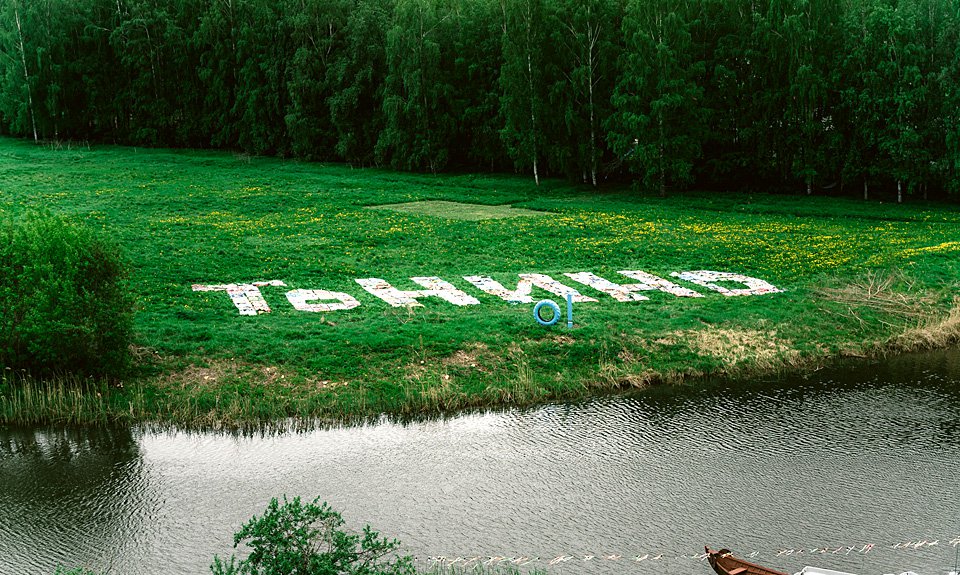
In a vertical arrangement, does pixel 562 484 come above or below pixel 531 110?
below

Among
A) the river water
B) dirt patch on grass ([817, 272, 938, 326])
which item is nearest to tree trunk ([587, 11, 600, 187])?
dirt patch on grass ([817, 272, 938, 326])

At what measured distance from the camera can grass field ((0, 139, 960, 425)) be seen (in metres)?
29.2

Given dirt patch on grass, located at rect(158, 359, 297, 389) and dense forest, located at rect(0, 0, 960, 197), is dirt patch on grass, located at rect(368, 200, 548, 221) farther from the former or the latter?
dirt patch on grass, located at rect(158, 359, 297, 389)

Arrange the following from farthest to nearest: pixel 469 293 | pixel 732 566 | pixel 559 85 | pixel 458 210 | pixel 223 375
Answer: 1. pixel 559 85
2. pixel 458 210
3. pixel 469 293
4. pixel 223 375
5. pixel 732 566

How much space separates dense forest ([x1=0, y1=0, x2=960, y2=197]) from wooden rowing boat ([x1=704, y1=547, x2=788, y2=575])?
4679 cm

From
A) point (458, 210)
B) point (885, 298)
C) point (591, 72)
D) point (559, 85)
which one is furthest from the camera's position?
point (559, 85)

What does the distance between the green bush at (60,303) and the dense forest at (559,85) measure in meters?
40.0

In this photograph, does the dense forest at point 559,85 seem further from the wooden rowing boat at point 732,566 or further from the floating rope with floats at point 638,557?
the wooden rowing boat at point 732,566

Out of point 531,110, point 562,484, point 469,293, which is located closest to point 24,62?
point 531,110

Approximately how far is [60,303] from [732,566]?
20185mm

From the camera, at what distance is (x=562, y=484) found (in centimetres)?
2275

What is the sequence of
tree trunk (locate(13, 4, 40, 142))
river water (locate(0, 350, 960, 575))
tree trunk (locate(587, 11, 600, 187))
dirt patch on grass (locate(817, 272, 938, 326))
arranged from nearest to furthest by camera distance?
1. river water (locate(0, 350, 960, 575))
2. dirt patch on grass (locate(817, 272, 938, 326))
3. tree trunk (locate(587, 11, 600, 187))
4. tree trunk (locate(13, 4, 40, 142))

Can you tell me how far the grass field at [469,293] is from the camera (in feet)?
95.7

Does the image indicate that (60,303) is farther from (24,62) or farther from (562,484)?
(24,62)
